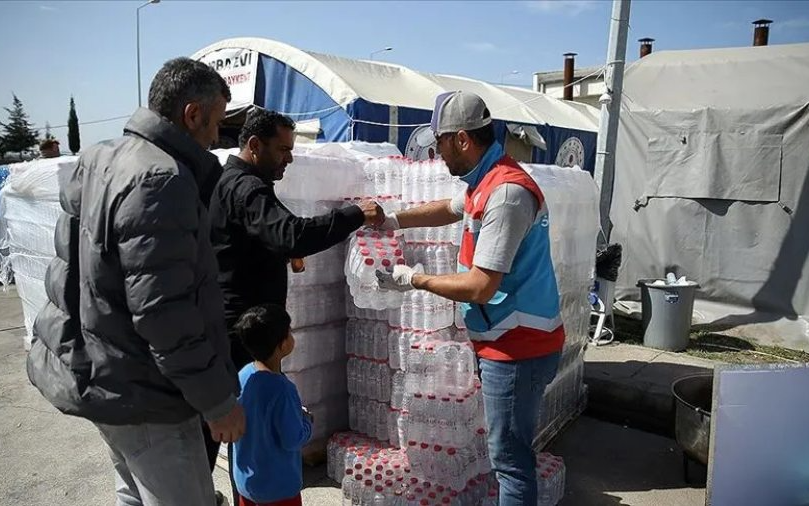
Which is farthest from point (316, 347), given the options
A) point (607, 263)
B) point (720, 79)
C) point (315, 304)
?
point (720, 79)

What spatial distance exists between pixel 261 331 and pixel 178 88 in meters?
1.09

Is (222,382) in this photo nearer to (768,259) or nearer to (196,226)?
(196,226)

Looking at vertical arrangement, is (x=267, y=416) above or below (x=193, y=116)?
below

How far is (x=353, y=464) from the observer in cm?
386

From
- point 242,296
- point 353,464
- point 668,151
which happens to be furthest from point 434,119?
point 668,151

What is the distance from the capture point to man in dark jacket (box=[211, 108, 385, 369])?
2729mm

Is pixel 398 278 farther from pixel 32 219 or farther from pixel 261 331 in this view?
pixel 32 219

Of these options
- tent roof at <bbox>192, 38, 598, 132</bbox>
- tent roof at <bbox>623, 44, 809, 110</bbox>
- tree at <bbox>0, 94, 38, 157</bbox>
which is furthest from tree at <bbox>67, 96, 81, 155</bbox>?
tent roof at <bbox>623, 44, 809, 110</bbox>

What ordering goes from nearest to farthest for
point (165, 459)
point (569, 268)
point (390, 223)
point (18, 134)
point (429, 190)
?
point (165, 459) < point (390, 223) < point (429, 190) < point (569, 268) < point (18, 134)

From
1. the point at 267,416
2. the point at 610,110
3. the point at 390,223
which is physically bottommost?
the point at 267,416

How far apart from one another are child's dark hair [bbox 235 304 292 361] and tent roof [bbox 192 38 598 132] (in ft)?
25.4

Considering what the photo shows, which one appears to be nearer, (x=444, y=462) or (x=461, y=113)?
(x=461, y=113)

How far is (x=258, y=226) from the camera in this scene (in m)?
2.73

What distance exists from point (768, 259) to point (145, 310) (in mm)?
8287
